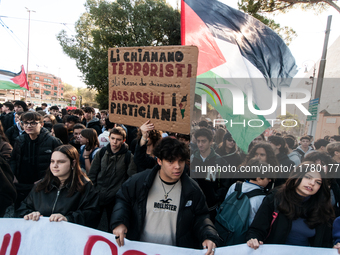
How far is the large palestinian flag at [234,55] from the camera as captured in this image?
3.19 metres

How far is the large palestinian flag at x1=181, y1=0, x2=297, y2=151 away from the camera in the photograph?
3.19m

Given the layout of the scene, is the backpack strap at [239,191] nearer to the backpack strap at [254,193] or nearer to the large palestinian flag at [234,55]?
the backpack strap at [254,193]

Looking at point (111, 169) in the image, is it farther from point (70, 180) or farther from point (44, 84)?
point (44, 84)

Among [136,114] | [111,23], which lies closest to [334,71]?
[111,23]

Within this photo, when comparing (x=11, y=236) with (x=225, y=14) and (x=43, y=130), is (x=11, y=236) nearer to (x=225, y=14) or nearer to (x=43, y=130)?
(x=43, y=130)

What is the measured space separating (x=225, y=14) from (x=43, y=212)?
3.28 meters

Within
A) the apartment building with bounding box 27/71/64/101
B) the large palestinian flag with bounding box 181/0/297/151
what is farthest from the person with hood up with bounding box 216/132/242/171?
the apartment building with bounding box 27/71/64/101

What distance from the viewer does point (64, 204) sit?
2.00 m

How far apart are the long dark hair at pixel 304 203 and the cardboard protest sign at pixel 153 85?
1.00 m

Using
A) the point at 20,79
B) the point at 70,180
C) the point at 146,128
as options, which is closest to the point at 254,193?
the point at 146,128

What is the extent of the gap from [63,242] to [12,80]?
889 cm

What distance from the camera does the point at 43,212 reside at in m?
1.99

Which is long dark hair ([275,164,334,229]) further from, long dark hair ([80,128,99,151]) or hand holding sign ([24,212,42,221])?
long dark hair ([80,128,99,151])

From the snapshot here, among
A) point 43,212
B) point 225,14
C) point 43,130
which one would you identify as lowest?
point 43,212
